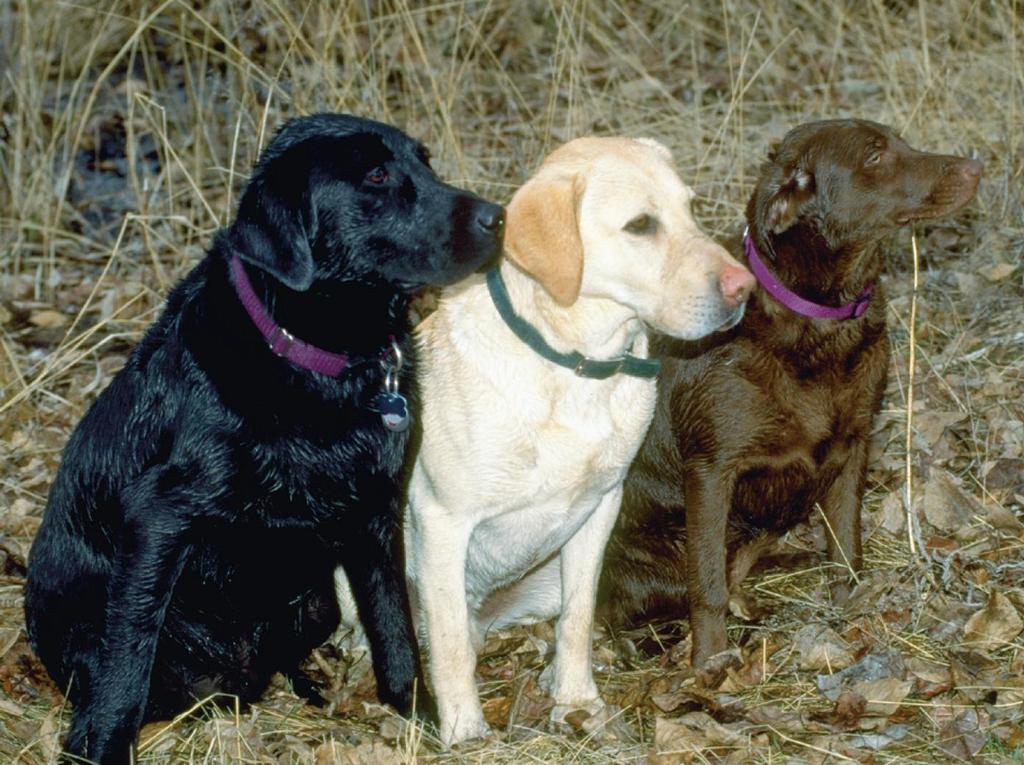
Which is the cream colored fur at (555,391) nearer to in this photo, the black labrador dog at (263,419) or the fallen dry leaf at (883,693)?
the black labrador dog at (263,419)

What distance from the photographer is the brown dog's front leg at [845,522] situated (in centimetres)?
416

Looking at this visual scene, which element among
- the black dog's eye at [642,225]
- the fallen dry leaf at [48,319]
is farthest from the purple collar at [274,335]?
the fallen dry leaf at [48,319]

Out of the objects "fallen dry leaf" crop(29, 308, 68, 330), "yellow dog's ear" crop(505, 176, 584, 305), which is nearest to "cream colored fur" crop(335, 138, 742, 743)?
"yellow dog's ear" crop(505, 176, 584, 305)

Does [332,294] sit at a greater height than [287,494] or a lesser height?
greater

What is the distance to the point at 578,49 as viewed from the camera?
5.91 m

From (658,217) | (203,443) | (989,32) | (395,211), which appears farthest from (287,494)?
(989,32)

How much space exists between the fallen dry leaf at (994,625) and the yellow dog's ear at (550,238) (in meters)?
1.52

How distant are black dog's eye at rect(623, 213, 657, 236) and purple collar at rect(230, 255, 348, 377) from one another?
82cm

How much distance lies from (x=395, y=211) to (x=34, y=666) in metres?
1.85

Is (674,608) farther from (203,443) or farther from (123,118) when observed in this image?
(123,118)

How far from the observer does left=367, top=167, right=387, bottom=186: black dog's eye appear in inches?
131

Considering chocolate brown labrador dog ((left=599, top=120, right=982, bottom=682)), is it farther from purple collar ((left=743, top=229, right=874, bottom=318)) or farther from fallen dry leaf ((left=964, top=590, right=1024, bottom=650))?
fallen dry leaf ((left=964, top=590, right=1024, bottom=650))

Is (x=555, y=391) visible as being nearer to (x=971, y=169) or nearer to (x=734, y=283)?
(x=734, y=283)

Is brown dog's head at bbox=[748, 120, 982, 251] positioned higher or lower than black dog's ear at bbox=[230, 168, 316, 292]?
higher
